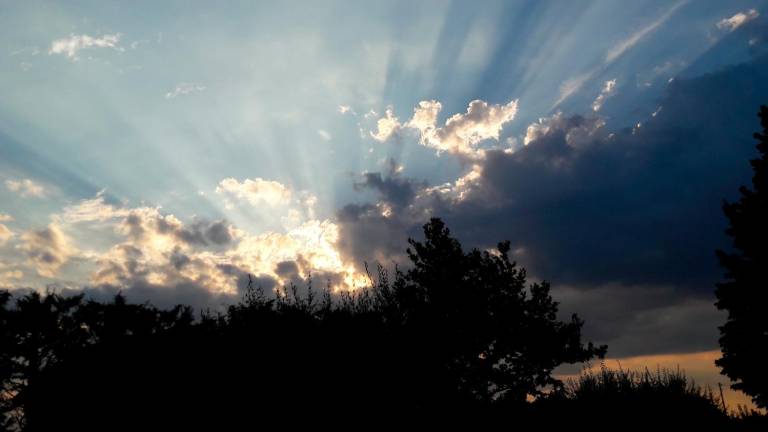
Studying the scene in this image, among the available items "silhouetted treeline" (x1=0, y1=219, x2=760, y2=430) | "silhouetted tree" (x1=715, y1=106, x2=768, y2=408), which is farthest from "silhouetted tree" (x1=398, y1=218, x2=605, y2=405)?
"silhouetted tree" (x1=715, y1=106, x2=768, y2=408)

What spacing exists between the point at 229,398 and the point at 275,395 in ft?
6.26

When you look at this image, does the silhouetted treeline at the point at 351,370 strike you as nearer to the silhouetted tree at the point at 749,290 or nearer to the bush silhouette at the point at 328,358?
the bush silhouette at the point at 328,358

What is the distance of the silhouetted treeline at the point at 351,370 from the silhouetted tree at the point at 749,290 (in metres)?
4.77

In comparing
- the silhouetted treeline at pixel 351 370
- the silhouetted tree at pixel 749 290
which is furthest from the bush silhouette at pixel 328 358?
the silhouetted tree at pixel 749 290

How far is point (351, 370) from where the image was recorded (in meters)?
21.0

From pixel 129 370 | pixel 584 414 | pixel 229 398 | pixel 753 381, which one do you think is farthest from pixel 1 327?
pixel 753 381

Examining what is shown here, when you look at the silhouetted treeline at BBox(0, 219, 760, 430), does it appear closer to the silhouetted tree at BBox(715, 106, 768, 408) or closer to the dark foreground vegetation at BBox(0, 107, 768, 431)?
the dark foreground vegetation at BBox(0, 107, 768, 431)

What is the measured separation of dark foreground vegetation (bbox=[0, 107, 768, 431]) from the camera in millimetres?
19641

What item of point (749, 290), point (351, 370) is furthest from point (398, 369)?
point (749, 290)

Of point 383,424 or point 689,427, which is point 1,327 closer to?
point 383,424

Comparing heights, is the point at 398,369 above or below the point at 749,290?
below

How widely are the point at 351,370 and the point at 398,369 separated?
125 inches

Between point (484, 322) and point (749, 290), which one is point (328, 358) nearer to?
point (484, 322)

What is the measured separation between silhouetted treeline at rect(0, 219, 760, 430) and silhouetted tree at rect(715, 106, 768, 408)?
4.77 m
